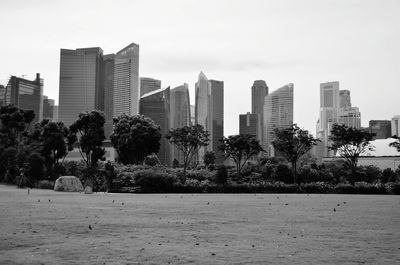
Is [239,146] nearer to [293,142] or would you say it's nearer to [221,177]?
[221,177]

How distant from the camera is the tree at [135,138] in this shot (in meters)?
67.8

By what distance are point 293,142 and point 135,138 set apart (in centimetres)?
2607

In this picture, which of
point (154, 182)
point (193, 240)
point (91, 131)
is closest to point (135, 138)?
point (91, 131)

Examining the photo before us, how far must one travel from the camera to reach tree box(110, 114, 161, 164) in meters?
67.8

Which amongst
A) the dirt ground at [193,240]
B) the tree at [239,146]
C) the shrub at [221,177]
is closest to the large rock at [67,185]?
the shrub at [221,177]

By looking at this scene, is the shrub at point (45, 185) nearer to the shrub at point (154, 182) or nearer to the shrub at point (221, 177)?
the shrub at point (154, 182)

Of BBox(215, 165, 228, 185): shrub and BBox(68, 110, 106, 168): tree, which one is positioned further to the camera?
BBox(68, 110, 106, 168): tree

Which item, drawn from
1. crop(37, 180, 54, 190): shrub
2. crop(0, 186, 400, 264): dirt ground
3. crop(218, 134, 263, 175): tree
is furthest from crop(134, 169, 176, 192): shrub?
crop(0, 186, 400, 264): dirt ground

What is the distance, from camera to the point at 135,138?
222 ft

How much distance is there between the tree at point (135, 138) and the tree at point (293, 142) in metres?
23.4

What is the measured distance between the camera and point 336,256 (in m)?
8.68

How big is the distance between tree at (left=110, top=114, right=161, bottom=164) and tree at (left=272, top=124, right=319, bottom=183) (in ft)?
76.6

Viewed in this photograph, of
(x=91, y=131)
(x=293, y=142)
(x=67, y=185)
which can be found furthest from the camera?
(x=91, y=131)

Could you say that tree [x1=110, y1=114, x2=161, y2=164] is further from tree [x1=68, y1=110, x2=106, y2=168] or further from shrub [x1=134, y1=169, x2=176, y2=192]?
shrub [x1=134, y1=169, x2=176, y2=192]
